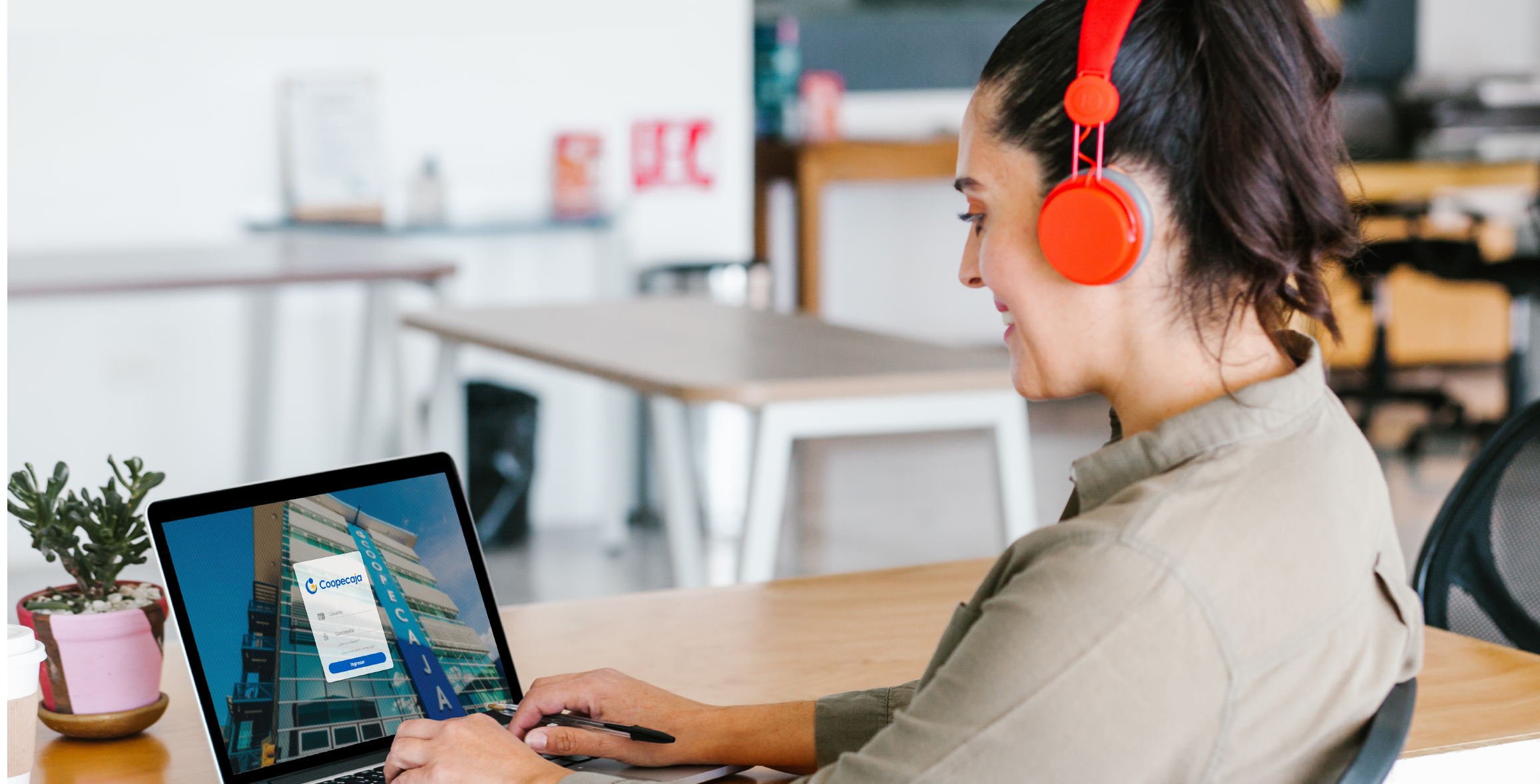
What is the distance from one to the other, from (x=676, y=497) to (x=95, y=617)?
201 cm

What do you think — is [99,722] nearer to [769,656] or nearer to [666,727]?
[666,727]

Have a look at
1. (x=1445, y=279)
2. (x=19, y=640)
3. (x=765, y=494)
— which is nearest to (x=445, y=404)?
(x=765, y=494)

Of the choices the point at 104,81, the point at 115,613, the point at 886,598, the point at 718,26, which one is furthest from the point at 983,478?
the point at 115,613

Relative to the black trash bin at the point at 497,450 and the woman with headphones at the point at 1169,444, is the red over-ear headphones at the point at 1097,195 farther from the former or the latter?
the black trash bin at the point at 497,450

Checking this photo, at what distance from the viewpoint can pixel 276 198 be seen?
4.02 meters

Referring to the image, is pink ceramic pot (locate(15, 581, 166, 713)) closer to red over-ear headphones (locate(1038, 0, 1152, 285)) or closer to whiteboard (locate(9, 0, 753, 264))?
red over-ear headphones (locate(1038, 0, 1152, 285))

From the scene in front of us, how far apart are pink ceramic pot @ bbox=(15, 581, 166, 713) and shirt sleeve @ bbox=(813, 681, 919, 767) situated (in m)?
0.44

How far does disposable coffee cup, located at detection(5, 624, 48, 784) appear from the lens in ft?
2.96

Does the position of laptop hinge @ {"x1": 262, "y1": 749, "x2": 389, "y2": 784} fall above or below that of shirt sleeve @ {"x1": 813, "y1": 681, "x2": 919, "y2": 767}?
below

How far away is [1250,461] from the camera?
0.79 meters

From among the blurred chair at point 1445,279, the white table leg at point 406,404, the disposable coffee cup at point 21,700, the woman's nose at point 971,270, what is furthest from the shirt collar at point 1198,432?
the blurred chair at point 1445,279

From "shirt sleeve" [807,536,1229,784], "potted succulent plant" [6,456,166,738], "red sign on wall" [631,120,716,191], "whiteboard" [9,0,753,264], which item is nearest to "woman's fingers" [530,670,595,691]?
"potted succulent plant" [6,456,166,738]

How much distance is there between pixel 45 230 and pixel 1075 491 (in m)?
3.45

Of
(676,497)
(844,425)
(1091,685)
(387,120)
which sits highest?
(387,120)
